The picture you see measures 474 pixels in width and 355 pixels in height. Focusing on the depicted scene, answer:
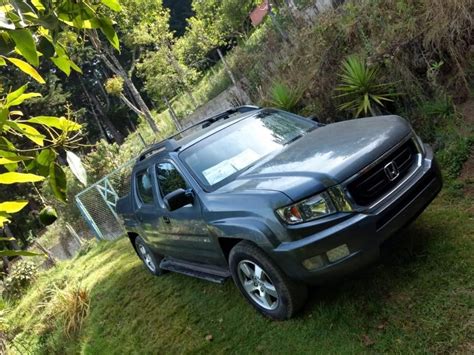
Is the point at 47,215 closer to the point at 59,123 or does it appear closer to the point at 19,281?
the point at 59,123

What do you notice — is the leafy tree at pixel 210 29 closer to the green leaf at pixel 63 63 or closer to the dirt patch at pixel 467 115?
the dirt patch at pixel 467 115

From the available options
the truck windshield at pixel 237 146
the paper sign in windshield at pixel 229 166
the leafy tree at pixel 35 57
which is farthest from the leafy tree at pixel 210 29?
the leafy tree at pixel 35 57

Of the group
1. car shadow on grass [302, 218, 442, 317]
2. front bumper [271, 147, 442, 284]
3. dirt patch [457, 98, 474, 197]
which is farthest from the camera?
dirt patch [457, 98, 474, 197]

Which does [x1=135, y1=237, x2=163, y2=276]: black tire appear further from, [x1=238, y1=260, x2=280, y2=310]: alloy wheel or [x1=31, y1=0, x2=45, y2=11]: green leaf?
[x1=31, y1=0, x2=45, y2=11]: green leaf

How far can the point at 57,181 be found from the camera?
120 cm

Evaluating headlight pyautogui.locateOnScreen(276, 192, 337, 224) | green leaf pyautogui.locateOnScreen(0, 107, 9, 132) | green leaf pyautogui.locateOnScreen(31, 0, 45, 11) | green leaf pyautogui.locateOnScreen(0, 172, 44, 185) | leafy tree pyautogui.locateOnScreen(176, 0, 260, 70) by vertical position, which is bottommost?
headlight pyautogui.locateOnScreen(276, 192, 337, 224)

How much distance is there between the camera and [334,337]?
3584 mm

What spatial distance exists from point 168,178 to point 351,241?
2486 millimetres

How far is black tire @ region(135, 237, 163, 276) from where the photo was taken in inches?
252

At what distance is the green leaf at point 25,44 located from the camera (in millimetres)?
1023

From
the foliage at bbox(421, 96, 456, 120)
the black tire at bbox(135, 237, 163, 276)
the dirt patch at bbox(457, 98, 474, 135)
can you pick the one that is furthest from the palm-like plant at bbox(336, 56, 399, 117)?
the black tire at bbox(135, 237, 163, 276)

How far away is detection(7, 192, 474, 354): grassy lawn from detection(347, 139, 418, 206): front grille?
50 cm

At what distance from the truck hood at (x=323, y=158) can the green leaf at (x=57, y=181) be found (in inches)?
92.1

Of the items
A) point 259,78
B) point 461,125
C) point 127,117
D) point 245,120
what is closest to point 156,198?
point 245,120
